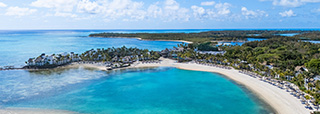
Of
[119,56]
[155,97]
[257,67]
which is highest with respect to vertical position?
[257,67]

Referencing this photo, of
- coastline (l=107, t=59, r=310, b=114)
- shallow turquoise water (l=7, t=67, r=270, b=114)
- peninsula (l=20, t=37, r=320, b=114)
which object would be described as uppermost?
peninsula (l=20, t=37, r=320, b=114)

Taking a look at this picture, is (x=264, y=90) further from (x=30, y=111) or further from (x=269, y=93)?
(x=30, y=111)

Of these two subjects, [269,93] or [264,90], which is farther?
[264,90]

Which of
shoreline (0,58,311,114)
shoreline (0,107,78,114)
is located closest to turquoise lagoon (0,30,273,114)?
shoreline (0,107,78,114)

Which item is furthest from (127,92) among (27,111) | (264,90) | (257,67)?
(257,67)

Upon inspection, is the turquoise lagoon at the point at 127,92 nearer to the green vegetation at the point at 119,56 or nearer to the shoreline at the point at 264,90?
the shoreline at the point at 264,90


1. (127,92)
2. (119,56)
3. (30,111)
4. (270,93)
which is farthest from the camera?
(119,56)

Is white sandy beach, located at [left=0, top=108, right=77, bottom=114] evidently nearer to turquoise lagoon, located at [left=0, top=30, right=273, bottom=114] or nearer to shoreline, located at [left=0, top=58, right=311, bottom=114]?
turquoise lagoon, located at [left=0, top=30, right=273, bottom=114]

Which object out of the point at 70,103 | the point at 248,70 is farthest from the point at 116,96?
the point at 248,70

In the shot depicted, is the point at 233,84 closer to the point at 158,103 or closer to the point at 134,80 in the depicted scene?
the point at 158,103
